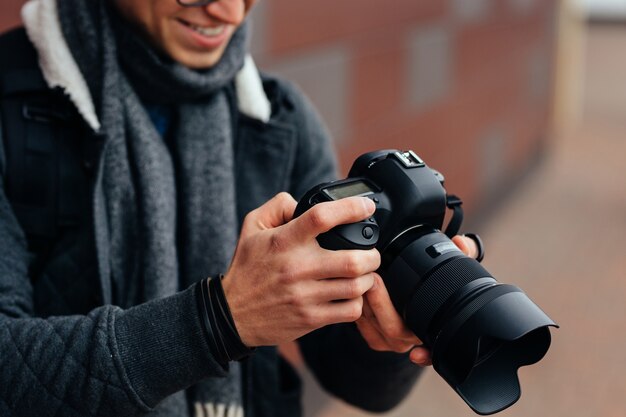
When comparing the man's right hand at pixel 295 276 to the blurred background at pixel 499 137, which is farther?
the blurred background at pixel 499 137

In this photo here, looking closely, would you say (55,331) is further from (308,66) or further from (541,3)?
(541,3)

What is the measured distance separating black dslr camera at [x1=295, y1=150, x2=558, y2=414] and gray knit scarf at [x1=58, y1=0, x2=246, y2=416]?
13.1 inches

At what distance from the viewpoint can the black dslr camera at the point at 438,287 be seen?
44.8 inches

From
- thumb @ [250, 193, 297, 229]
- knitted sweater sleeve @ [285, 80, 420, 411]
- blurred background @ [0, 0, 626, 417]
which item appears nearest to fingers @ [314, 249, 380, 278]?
thumb @ [250, 193, 297, 229]

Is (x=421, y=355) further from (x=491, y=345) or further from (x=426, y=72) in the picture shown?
(x=426, y=72)

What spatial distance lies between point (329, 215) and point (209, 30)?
0.51 metres

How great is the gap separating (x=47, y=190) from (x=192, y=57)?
326 mm

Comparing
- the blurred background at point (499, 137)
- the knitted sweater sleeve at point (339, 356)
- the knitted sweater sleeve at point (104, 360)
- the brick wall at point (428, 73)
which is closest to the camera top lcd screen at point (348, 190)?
the knitted sweater sleeve at point (104, 360)

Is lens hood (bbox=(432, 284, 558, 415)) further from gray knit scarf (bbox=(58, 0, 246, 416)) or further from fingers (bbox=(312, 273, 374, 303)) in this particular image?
gray knit scarf (bbox=(58, 0, 246, 416))

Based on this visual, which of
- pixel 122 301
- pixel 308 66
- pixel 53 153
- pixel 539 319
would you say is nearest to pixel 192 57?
pixel 53 153

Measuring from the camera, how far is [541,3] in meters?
6.96

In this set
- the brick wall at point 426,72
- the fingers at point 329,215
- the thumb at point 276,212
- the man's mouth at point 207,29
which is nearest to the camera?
the fingers at point 329,215

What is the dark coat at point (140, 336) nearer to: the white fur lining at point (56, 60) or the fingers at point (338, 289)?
the white fur lining at point (56, 60)

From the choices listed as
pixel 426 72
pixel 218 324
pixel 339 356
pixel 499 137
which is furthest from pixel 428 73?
pixel 218 324
